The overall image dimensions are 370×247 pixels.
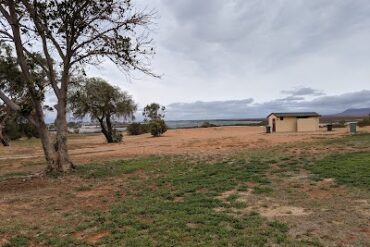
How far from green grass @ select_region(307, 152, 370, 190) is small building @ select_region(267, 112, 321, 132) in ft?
83.3

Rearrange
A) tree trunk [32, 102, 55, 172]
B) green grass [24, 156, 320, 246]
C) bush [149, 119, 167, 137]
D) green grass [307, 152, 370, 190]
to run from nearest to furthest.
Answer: green grass [24, 156, 320, 246] → green grass [307, 152, 370, 190] → tree trunk [32, 102, 55, 172] → bush [149, 119, 167, 137]

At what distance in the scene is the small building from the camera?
4044 cm

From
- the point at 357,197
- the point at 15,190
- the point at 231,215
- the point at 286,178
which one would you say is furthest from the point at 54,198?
the point at 357,197

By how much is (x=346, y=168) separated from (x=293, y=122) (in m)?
29.4

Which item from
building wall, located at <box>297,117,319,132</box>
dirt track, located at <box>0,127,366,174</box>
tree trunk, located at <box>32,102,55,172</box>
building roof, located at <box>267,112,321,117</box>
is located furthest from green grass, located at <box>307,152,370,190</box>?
building roof, located at <box>267,112,321,117</box>

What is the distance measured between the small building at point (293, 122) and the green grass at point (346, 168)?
2538 centimetres

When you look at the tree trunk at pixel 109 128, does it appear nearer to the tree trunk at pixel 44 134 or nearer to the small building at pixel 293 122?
the small building at pixel 293 122

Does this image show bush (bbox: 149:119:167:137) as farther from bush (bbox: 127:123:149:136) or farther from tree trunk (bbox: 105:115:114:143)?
bush (bbox: 127:123:149:136)

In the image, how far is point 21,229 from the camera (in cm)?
783

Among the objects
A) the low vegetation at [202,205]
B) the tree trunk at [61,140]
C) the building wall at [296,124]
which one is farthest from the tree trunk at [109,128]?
the low vegetation at [202,205]

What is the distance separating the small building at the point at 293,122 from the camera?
40438 millimetres

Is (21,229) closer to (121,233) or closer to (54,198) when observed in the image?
(121,233)

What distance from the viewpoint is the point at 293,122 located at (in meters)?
40.9

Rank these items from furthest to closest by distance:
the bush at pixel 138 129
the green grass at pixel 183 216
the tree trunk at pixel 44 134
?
the bush at pixel 138 129 < the tree trunk at pixel 44 134 < the green grass at pixel 183 216
